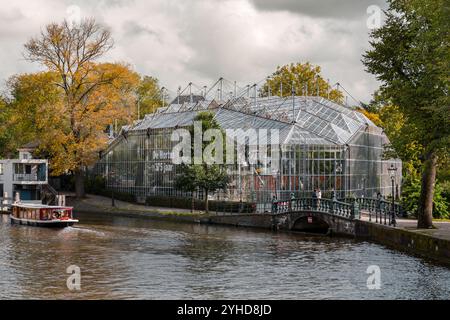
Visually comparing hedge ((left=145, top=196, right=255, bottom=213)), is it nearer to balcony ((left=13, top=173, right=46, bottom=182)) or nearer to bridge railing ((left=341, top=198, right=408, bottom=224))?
bridge railing ((left=341, top=198, right=408, bottom=224))

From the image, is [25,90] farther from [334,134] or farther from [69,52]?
[334,134]

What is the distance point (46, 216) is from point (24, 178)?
24.9 meters

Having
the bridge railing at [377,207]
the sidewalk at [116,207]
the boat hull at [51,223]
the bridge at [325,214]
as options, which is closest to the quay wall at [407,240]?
the bridge at [325,214]

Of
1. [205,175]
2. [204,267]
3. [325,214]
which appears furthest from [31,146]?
[204,267]

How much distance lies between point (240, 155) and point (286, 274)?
31.0 metres

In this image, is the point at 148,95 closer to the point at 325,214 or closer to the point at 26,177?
the point at 26,177

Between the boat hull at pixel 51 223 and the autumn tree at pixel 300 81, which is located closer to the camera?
the boat hull at pixel 51 223

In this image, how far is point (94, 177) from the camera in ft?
290

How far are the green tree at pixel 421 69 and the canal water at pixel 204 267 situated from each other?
22.5 feet

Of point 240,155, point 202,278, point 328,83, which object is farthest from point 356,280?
point 328,83

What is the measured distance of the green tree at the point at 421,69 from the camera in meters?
38.1

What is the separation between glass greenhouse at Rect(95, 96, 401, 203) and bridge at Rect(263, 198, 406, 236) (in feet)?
14.7

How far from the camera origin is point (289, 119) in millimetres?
68188

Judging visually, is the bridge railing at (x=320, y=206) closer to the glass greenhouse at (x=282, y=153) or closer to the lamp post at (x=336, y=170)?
the glass greenhouse at (x=282, y=153)
